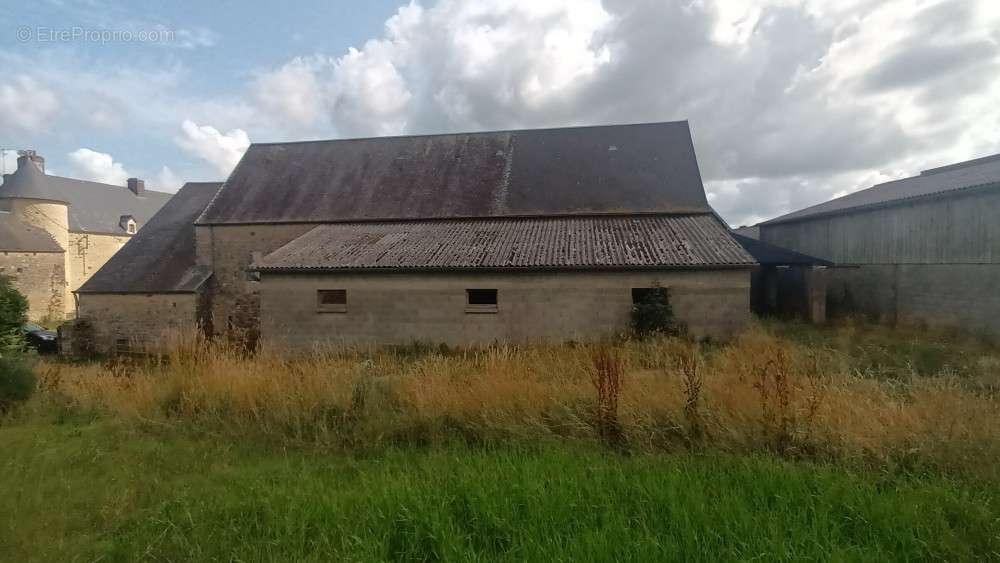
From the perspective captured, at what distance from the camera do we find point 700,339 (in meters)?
12.8

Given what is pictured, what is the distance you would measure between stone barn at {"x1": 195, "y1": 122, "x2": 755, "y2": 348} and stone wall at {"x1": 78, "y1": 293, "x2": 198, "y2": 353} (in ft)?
3.59

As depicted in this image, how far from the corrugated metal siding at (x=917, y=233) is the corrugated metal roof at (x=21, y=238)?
151ft

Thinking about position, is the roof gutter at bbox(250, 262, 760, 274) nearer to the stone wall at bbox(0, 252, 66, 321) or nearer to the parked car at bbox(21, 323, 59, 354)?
the parked car at bbox(21, 323, 59, 354)

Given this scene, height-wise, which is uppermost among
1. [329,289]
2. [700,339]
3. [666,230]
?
[666,230]

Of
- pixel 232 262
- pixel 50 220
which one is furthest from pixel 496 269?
pixel 50 220

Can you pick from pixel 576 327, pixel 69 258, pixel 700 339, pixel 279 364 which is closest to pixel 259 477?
pixel 279 364

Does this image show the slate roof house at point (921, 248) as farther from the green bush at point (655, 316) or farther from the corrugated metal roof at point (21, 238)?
the corrugated metal roof at point (21, 238)

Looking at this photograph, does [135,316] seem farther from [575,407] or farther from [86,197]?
[86,197]

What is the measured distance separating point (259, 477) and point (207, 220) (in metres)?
19.5

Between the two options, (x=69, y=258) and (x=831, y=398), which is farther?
(x=69, y=258)

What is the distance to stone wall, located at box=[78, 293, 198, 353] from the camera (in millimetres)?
18453

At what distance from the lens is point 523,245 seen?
570 inches

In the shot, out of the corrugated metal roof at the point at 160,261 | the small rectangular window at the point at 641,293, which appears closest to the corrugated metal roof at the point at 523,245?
the small rectangular window at the point at 641,293

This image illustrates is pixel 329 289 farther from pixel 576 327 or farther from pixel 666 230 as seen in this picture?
pixel 666 230
